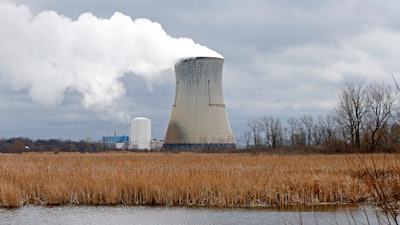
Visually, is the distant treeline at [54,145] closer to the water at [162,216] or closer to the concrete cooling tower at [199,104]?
the concrete cooling tower at [199,104]

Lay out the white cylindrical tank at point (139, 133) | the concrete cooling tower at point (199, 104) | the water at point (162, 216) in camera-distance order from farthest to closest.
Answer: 1. the white cylindrical tank at point (139, 133)
2. the concrete cooling tower at point (199, 104)
3. the water at point (162, 216)

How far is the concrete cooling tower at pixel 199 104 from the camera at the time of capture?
88.2 feet

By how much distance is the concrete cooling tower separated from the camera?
26.9 m

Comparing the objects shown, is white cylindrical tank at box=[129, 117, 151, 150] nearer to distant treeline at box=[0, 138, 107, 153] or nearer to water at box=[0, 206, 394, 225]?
distant treeline at box=[0, 138, 107, 153]

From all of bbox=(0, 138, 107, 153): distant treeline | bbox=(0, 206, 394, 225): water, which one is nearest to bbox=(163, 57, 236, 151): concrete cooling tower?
bbox=(0, 206, 394, 225): water

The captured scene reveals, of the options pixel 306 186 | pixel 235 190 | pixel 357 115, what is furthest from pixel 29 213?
pixel 357 115

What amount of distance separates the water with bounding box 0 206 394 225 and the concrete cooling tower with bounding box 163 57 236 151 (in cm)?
1714

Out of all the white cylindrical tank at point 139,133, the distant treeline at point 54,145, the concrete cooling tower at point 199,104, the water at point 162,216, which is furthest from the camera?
the distant treeline at point 54,145

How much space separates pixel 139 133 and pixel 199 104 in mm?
18283

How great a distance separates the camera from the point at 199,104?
88.9 ft

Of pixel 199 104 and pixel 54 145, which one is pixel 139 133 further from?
pixel 199 104

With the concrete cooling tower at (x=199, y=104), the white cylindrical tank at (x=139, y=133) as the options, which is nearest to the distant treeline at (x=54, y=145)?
the white cylindrical tank at (x=139, y=133)

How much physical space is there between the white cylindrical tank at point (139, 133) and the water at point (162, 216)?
3385cm

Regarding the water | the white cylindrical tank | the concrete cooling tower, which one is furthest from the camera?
the white cylindrical tank
